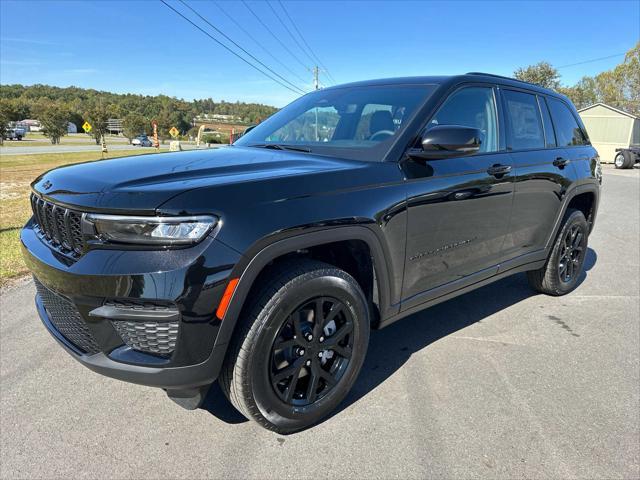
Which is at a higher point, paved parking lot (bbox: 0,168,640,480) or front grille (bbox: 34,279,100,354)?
front grille (bbox: 34,279,100,354)

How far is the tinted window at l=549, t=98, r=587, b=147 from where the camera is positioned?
160 inches

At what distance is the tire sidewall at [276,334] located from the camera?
80.0 inches

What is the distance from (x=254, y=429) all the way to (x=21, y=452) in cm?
113

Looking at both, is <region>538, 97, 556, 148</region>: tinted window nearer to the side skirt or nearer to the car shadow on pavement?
the side skirt

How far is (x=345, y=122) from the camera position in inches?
124

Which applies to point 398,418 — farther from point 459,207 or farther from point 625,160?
point 625,160

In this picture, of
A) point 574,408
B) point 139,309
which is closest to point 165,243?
point 139,309

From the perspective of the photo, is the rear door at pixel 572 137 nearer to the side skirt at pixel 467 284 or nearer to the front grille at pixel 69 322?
the side skirt at pixel 467 284

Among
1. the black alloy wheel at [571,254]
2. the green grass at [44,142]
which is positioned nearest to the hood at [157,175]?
the black alloy wheel at [571,254]

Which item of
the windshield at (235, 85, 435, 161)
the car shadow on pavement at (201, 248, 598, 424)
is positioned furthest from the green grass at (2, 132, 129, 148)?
the car shadow on pavement at (201, 248, 598, 424)

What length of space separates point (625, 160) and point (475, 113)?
1079 inches

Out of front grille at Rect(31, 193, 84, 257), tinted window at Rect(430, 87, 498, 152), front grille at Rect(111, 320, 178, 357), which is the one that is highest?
tinted window at Rect(430, 87, 498, 152)

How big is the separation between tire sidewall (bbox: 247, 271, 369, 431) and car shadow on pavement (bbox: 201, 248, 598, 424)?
223 millimetres

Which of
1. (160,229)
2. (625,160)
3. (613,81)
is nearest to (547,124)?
(160,229)
